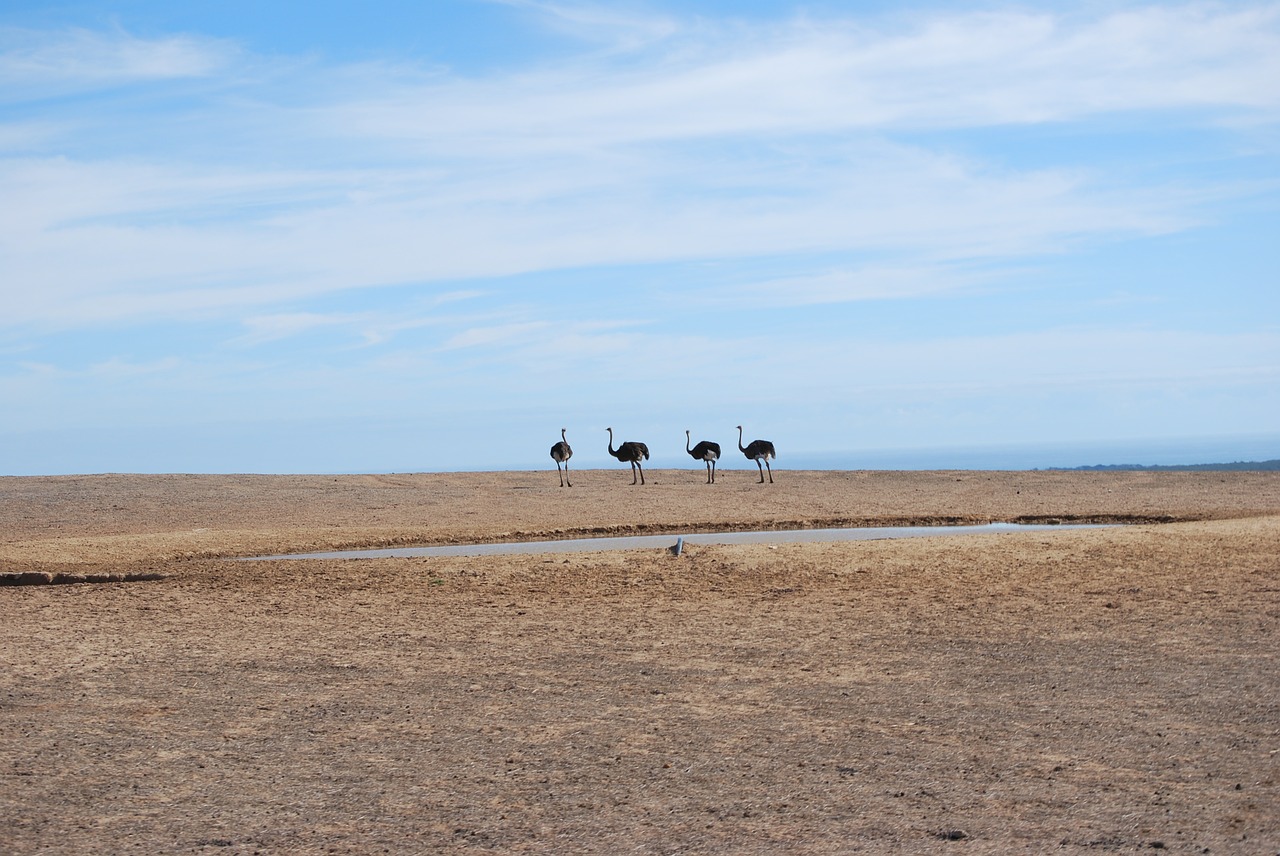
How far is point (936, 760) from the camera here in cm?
807

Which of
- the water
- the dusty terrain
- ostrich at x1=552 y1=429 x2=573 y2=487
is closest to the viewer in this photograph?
the dusty terrain

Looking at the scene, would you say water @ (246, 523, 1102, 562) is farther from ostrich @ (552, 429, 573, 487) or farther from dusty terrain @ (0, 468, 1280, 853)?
ostrich @ (552, 429, 573, 487)

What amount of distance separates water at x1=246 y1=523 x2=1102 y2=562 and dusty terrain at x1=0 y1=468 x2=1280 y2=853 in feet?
6.40

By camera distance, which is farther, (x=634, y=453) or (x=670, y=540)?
(x=634, y=453)

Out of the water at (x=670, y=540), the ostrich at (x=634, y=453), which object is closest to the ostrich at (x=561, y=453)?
the ostrich at (x=634, y=453)

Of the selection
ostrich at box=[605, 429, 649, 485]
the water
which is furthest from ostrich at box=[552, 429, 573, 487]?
the water

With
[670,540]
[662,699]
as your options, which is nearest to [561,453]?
[670,540]

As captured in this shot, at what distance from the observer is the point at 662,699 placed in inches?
394

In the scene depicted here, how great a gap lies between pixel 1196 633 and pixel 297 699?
799 cm

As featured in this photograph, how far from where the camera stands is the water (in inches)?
850

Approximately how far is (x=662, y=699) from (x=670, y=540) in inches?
510

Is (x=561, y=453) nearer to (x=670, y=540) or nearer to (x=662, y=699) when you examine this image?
(x=670, y=540)

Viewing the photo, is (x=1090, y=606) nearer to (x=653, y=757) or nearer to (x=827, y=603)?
(x=827, y=603)

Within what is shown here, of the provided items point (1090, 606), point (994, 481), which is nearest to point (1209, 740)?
point (1090, 606)
